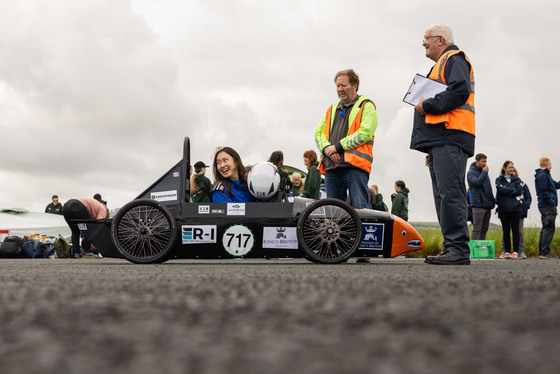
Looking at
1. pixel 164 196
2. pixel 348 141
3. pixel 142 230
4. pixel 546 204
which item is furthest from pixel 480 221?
pixel 142 230

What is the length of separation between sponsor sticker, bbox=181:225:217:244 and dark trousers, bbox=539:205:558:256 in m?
7.52

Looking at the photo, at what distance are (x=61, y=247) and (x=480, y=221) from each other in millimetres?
7268

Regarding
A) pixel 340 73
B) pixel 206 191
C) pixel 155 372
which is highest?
pixel 340 73

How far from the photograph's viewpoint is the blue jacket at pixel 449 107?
4.86 m

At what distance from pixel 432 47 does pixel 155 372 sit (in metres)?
4.85

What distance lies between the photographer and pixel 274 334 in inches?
48.4

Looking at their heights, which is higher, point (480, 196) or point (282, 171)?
point (480, 196)

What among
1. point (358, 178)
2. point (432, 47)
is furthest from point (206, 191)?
point (432, 47)

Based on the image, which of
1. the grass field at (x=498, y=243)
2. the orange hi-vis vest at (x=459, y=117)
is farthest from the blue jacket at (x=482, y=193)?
the orange hi-vis vest at (x=459, y=117)

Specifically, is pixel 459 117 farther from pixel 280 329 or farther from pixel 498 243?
pixel 498 243

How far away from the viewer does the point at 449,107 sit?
4852 mm

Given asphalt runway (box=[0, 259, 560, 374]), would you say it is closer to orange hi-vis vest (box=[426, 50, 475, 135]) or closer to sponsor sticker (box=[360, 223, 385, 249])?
orange hi-vis vest (box=[426, 50, 475, 135])

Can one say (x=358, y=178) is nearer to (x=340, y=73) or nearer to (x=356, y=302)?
(x=340, y=73)

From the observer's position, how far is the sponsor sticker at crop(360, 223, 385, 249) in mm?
5242
